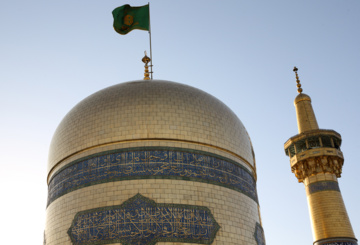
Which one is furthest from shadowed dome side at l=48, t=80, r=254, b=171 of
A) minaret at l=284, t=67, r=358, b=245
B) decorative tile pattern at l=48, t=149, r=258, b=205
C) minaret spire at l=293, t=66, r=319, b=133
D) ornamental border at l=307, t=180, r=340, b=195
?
minaret spire at l=293, t=66, r=319, b=133

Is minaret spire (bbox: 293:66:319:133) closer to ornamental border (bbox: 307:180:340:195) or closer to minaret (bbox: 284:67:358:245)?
minaret (bbox: 284:67:358:245)

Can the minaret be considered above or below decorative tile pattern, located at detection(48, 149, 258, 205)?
above

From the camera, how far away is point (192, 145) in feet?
28.8

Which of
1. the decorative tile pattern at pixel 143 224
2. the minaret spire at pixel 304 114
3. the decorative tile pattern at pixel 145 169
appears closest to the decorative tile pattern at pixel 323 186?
the minaret spire at pixel 304 114

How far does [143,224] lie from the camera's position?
768 centimetres

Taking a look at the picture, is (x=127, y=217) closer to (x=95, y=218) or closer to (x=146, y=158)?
(x=95, y=218)

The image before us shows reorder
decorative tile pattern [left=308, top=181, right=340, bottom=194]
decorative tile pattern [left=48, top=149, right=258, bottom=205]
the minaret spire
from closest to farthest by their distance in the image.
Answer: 1. decorative tile pattern [left=48, top=149, right=258, bottom=205]
2. decorative tile pattern [left=308, top=181, right=340, bottom=194]
3. the minaret spire

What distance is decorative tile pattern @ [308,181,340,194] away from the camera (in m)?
15.2

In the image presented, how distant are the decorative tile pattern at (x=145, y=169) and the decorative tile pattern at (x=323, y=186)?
740 centimetres

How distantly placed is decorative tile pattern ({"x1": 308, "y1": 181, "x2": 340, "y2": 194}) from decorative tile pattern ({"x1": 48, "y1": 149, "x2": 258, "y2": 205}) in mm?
7404

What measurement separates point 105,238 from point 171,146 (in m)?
2.19

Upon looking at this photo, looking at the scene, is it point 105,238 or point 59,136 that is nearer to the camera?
point 105,238

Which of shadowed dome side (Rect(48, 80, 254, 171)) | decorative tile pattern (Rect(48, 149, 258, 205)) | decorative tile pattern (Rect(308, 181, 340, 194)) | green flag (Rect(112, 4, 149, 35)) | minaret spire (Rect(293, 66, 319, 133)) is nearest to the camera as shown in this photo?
decorative tile pattern (Rect(48, 149, 258, 205))

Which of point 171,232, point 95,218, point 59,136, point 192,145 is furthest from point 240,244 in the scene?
point 59,136
